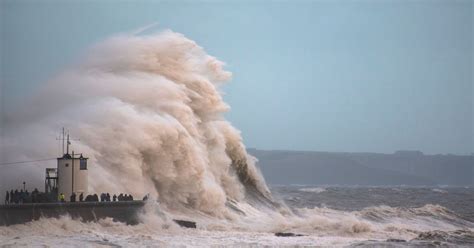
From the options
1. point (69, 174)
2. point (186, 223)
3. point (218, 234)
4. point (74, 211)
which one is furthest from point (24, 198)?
point (218, 234)

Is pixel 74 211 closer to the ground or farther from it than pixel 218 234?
farther from it

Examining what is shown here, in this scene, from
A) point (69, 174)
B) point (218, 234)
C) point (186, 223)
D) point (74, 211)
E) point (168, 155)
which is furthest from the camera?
point (168, 155)

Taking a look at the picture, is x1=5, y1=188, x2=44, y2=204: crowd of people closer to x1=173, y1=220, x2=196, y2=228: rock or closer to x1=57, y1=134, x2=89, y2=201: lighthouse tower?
x1=57, y1=134, x2=89, y2=201: lighthouse tower

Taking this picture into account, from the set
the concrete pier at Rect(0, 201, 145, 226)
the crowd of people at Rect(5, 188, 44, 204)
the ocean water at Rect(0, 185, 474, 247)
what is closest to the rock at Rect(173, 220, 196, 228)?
the ocean water at Rect(0, 185, 474, 247)

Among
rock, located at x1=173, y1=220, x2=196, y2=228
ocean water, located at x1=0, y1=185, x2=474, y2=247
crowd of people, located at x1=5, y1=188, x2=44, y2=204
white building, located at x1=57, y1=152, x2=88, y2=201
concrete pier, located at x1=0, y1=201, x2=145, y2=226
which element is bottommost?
ocean water, located at x1=0, y1=185, x2=474, y2=247

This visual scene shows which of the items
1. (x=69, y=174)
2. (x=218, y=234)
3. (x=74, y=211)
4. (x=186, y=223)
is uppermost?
(x=69, y=174)

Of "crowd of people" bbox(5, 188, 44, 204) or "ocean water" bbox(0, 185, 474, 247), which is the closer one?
"ocean water" bbox(0, 185, 474, 247)

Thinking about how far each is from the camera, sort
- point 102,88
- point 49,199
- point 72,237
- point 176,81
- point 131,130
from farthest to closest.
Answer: point 176,81 < point 102,88 < point 131,130 < point 49,199 < point 72,237

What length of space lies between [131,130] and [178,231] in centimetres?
750

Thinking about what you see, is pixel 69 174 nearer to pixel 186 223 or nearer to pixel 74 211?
pixel 74 211

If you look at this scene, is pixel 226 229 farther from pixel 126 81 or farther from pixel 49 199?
pixel 126 81

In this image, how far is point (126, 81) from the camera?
123ft

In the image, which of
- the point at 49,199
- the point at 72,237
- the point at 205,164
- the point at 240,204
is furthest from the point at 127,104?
the point at 72,237

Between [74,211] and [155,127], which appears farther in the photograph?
[155,127]
